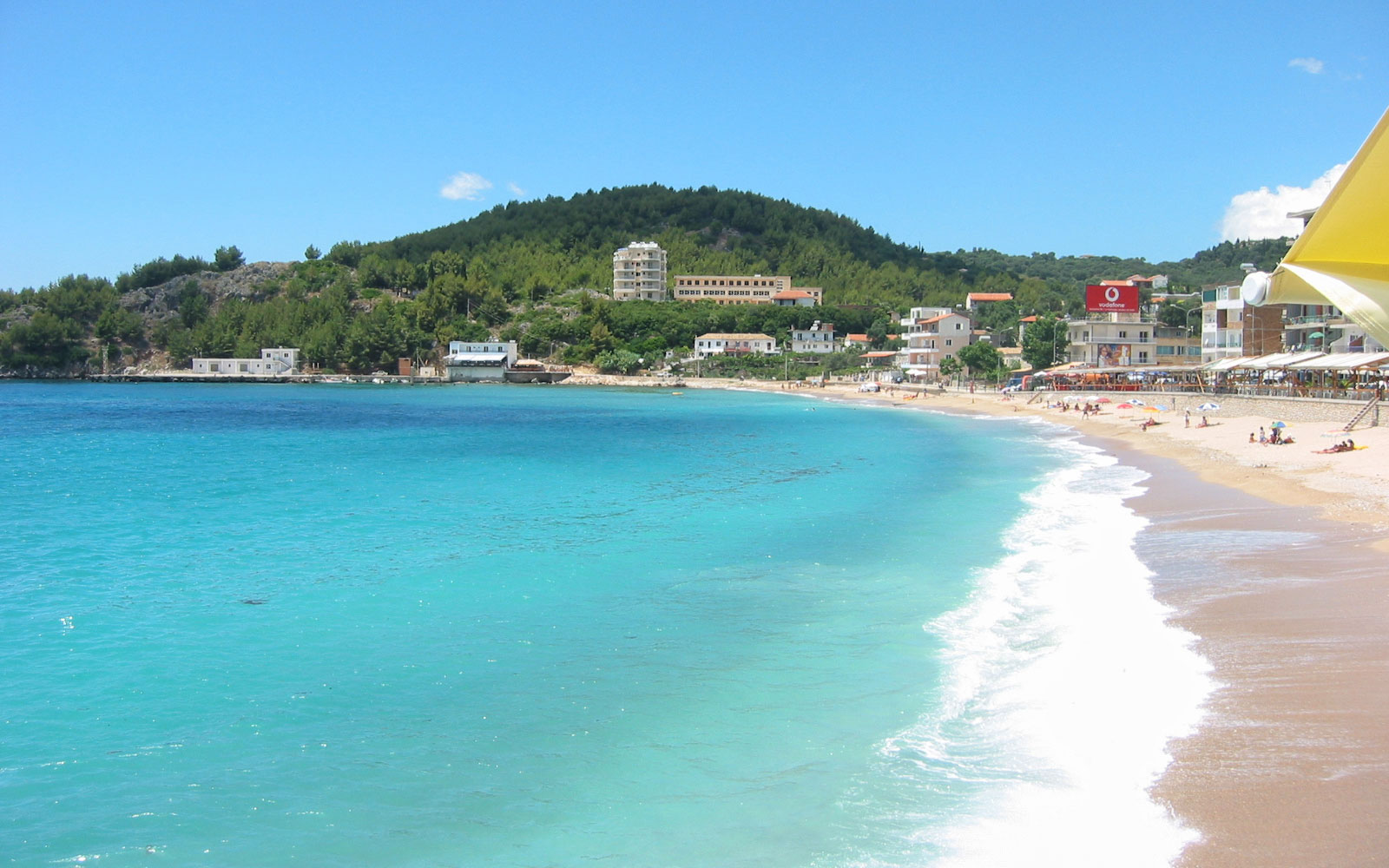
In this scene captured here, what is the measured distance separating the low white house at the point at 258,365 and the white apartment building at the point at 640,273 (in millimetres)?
52503

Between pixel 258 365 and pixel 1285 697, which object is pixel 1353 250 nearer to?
pixel 1285 697

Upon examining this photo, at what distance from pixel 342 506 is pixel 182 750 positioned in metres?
15.9

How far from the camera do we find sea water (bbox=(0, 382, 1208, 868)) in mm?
7332

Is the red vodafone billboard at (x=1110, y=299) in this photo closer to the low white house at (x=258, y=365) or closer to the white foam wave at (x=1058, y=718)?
the white foam wave at (x=1058, y=718)

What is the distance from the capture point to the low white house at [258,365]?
13462 cm

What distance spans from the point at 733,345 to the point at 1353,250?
124 meters

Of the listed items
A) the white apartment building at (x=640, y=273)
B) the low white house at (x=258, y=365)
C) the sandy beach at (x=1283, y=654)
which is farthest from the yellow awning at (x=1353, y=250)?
the white apartment building at (x=640, y=273)

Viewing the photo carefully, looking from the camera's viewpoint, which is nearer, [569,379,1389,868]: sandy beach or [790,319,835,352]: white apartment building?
[569,379,1389,868]: sandy beach

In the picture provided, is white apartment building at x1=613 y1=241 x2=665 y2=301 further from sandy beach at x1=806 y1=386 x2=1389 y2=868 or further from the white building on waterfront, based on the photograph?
sandy beach at x1=806 y1=386 x2=1389 y2=868

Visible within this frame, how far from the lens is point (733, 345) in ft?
415

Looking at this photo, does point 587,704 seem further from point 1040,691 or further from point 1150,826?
point 1150,826

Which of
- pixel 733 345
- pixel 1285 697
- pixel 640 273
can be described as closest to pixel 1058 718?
pixel 1285 697

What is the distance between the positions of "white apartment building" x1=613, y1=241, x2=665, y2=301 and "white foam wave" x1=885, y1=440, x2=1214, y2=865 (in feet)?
485

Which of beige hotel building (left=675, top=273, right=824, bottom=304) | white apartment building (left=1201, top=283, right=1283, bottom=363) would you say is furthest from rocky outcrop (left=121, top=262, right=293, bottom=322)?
white apartment building (left=1201, top=283, right=1283, bottom=363)
